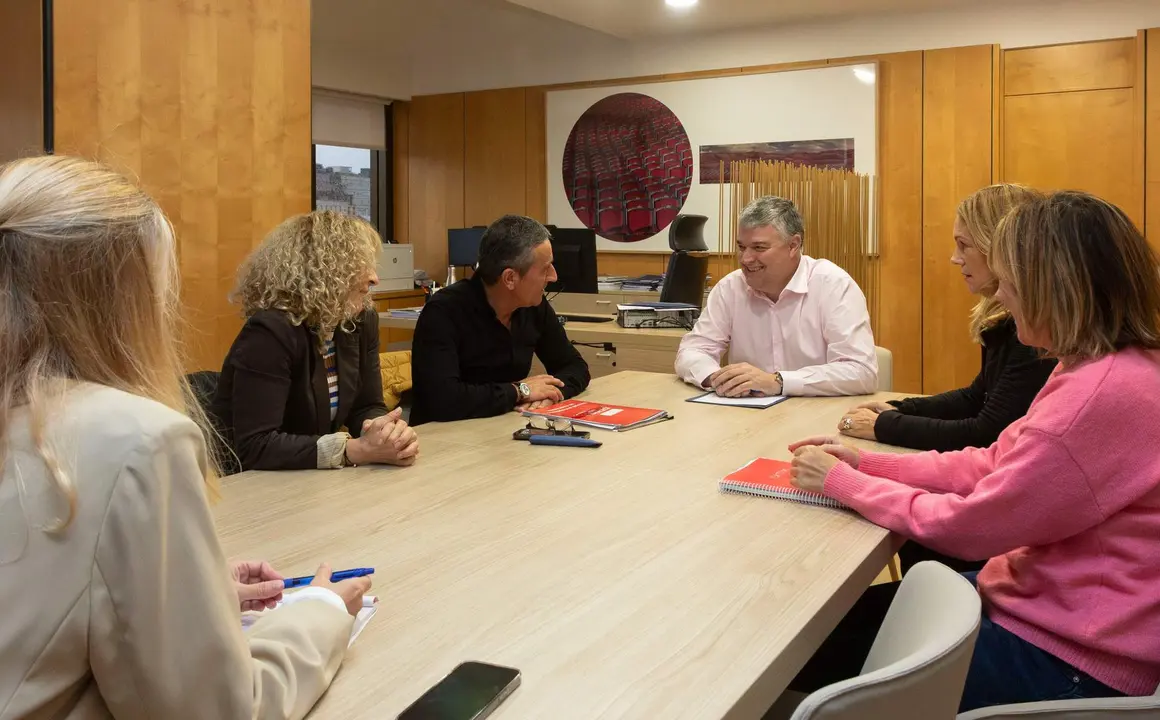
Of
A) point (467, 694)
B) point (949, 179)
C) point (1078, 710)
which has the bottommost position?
point (1078, 710)

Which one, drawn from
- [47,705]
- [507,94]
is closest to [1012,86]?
[507,94]

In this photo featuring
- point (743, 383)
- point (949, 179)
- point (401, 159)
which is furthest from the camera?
point (401, 159)

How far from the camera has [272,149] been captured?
3.68 metres

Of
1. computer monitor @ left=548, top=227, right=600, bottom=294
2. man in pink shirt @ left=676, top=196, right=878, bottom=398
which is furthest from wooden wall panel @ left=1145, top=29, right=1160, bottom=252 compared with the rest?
man in pink shirt @ left=676, top=196, right=878, bottom=398

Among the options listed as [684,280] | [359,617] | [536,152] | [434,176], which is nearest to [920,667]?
[359,617]

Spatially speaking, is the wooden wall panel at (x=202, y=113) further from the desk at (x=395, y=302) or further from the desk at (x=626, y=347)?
the desk at (x=395, y=302)

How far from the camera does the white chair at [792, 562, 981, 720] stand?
97cm

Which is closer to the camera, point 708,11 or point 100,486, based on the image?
point 100,486

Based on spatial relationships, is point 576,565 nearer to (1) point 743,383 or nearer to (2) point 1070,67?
(1) point 743,383

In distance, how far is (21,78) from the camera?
3037mm

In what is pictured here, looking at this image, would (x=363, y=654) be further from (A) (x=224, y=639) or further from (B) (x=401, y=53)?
(B) (x=401, y=53)

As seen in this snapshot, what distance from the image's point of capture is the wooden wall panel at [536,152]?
820 cm

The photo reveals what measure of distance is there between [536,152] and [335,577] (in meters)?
7.09

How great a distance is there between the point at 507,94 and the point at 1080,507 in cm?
Result: 737
